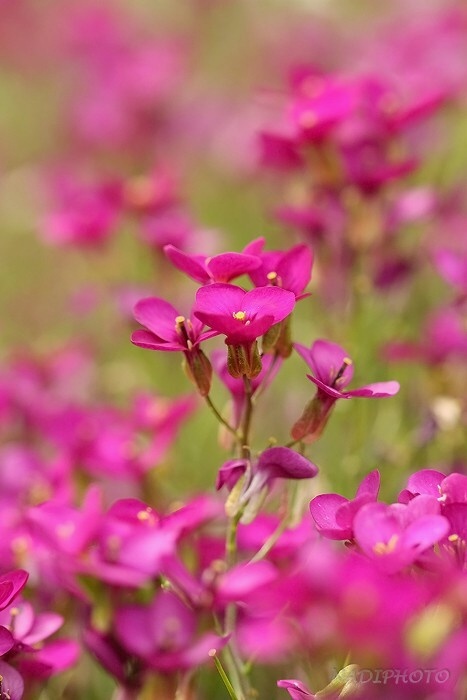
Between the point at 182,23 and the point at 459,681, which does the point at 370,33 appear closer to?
the point at 182,23

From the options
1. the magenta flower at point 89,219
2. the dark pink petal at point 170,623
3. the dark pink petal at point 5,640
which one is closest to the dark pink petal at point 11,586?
the dark pink petal at point 5,640

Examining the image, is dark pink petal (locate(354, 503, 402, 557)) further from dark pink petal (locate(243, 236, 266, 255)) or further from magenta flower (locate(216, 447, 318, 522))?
dark pink petal (locate(243, 236, 266, 255))

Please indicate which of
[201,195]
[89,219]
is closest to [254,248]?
[89,219]

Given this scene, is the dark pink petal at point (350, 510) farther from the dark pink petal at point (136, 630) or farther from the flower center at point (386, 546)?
the dark pink petal at point (136, 630)

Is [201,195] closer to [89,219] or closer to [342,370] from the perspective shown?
[89,219]

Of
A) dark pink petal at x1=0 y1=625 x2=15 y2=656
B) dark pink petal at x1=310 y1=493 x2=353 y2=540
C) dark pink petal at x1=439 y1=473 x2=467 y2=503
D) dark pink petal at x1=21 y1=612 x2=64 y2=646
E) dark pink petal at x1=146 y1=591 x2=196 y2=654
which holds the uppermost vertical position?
dark pink petal at x1=439 y1=473 x2=467 y2=503

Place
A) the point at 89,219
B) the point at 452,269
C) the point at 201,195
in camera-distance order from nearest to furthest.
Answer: the point at 452,269 < the point at 89,219 < the point at 201,195

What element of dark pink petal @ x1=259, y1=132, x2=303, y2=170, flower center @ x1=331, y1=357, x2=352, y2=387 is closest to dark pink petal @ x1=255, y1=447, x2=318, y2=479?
flower center @ x1=331, y1=357, x2=352, y2=387
